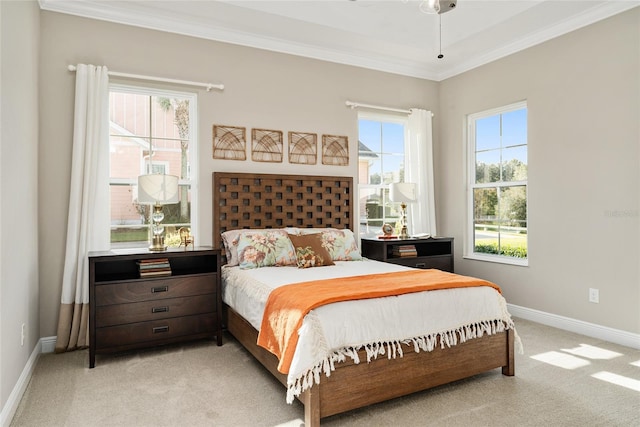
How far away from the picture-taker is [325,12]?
3709 mm

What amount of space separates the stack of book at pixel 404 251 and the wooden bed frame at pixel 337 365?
1.84 ft

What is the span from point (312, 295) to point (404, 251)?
2313mm

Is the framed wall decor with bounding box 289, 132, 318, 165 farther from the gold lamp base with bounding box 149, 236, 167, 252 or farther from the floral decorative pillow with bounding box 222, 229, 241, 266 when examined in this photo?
the gold lamp base with bounding box 149, 236, 167, 252

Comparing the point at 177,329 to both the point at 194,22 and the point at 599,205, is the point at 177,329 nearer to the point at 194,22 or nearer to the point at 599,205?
the point at 194,22

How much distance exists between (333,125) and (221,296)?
2.22 metres

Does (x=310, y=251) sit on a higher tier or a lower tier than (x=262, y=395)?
higher

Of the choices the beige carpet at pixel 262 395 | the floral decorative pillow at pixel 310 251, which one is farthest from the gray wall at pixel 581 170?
the floral decorative pillow at pixel 310 251

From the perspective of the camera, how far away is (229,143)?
4.09m

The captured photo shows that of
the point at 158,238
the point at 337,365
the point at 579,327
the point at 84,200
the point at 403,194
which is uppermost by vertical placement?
the point at 403,194

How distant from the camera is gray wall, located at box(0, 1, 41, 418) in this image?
219 centimetres

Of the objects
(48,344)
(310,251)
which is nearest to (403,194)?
(310,251)

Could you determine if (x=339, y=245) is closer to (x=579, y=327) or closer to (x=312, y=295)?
(x=312, y=295)

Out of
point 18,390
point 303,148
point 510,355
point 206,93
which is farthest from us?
point 303,148

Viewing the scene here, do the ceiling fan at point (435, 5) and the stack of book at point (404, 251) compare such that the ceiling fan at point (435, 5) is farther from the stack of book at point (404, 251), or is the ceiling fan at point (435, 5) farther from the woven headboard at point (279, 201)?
the stack of book at point (404, 251)
